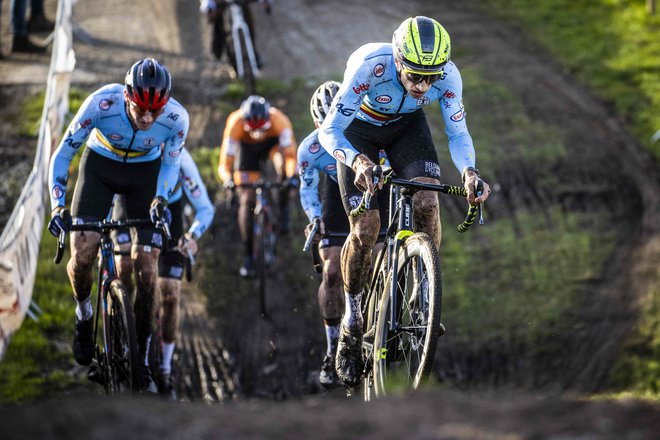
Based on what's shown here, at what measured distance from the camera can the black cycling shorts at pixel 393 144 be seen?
756 centimetres

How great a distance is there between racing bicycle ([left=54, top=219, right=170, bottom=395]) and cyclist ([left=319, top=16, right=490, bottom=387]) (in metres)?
1.74

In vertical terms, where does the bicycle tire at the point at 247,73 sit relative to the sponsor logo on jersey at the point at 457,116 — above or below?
above

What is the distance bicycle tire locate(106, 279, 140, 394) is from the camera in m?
7.89

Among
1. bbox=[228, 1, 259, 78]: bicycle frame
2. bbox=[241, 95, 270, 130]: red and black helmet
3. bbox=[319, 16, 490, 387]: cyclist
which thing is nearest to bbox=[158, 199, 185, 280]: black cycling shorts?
bbox=[319, 16, 490, 387]: cyclist

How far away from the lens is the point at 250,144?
44.7 feet

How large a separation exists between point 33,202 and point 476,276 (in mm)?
6175

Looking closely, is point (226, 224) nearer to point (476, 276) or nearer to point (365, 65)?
point (476, 276)

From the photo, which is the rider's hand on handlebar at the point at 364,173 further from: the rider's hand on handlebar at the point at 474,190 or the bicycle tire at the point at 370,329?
the bicycle tire at the point at 370,329

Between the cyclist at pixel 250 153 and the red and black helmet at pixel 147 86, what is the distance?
189 inches

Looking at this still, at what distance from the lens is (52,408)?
5.49 meters

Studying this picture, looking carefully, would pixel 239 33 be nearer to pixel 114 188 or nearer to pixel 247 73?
pixel 247 73

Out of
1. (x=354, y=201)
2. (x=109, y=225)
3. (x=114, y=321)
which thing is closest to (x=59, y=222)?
(x=109, y=225)

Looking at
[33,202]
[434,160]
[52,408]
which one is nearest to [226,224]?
[33,202]

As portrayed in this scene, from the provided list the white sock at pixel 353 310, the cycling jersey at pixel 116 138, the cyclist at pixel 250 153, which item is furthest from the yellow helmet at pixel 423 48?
the cyclist at pixel 250 153
